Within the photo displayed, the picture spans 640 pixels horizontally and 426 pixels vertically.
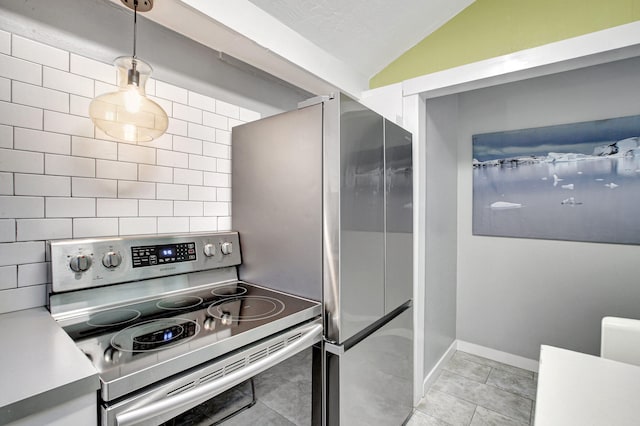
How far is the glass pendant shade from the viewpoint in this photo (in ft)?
3.55

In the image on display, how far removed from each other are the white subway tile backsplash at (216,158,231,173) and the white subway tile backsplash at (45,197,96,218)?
1.94 ft

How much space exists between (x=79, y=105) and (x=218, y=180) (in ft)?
2.13

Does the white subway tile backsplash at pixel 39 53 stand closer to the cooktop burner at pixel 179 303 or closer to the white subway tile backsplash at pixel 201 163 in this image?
the white subway tile backsplash at pixel 201 163

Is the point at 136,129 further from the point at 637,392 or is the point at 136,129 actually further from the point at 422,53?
the point at 637,392

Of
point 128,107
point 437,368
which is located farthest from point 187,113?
point 437,368

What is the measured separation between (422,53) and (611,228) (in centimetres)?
176

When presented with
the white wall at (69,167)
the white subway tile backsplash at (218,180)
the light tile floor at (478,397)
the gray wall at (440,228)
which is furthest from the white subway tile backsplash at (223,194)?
the light tile floor at (478,397)

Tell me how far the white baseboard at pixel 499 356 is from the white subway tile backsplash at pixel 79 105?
3.05 meters

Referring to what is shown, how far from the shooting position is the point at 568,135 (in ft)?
7.36

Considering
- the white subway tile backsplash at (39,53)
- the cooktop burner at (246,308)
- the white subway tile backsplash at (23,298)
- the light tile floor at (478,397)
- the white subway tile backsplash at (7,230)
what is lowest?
the light tile floor at (478,397)

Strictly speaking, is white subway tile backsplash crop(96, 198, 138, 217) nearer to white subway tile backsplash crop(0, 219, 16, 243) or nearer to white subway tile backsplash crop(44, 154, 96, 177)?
white subway tile backsplash crop(44, 154, 96, 177)

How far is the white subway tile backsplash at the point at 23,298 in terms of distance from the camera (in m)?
1.02

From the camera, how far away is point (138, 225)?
1349 mm

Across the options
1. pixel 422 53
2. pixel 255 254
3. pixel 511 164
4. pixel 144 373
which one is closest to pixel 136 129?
pixel 255 254
